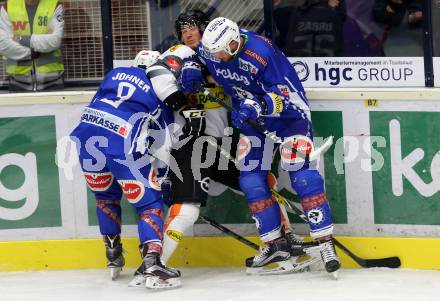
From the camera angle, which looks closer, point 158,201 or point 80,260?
point 158,201

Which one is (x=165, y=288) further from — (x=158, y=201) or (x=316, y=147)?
(x=316, y=147)

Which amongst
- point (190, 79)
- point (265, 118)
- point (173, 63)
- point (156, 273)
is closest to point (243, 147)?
point (265, 118)

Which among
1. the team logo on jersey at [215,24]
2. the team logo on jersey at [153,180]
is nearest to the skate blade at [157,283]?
the team logo on jersey at [153,180]

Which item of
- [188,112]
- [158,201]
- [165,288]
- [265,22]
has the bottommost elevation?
[165,288]

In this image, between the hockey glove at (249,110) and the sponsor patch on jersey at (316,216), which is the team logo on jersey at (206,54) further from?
the sponsor patch on jersey at (316,216)

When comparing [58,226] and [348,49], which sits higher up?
[348,49]

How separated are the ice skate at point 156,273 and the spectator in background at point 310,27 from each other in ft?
4.54

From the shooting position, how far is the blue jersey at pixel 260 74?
6.40m

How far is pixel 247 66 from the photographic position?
6.41m

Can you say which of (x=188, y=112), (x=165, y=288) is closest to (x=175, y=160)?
(x=188, y=112)

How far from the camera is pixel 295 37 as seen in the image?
6832 mm

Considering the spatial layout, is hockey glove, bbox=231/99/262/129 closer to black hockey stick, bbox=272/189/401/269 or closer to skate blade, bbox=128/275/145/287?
black hockey stick, bbox=272/189/401/269

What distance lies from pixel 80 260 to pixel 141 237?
706mm

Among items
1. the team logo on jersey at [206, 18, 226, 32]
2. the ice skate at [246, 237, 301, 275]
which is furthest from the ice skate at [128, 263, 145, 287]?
the team logo on jersey at [206, 18, 226, 32]
